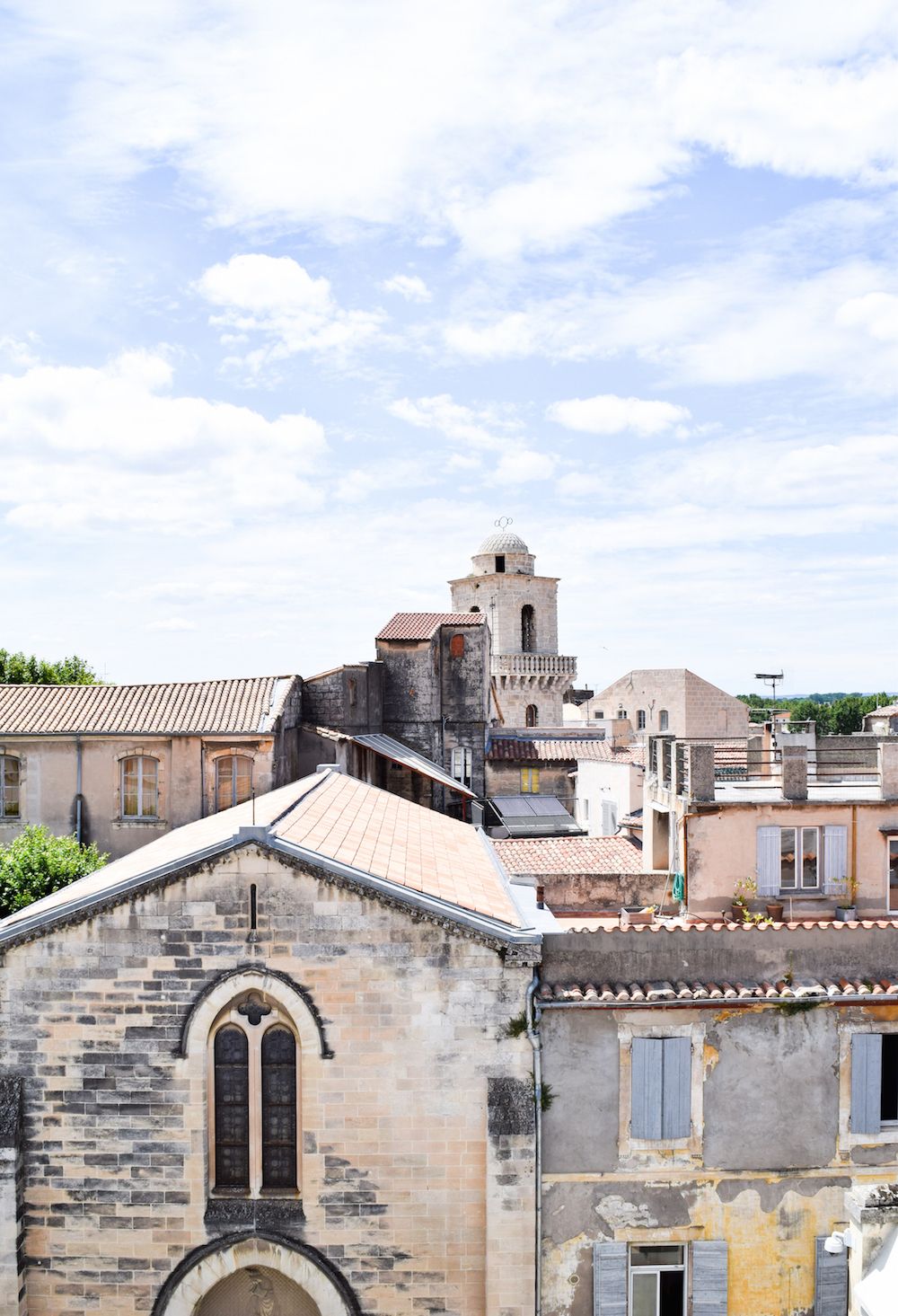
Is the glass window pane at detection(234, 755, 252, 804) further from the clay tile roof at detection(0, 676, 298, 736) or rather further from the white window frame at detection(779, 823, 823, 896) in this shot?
the white window frame at detection(779, 823, 823, 896)

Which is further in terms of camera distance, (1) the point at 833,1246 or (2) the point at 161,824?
(2) the point at 161,824

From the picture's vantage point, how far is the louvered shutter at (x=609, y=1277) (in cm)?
1502

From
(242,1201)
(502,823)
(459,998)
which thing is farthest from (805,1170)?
(502,823)

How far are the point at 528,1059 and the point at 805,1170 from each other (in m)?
4.76

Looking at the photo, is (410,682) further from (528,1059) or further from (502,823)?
(528,1059)

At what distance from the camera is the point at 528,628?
7250 centimetres

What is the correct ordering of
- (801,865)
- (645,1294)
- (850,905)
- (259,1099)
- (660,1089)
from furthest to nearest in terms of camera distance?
(801,865)
(850,905)
(645,1294)
(660,1089)
(259,1099)

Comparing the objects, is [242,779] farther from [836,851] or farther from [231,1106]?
[836,851]

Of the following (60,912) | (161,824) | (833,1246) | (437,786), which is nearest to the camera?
(833,1246)

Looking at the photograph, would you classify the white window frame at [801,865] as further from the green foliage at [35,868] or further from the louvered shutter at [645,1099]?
the green foliage at [35,868]

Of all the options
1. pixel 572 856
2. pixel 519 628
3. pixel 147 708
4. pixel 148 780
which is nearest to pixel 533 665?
pixel 519 628

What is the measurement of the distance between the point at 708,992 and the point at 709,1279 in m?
4.39

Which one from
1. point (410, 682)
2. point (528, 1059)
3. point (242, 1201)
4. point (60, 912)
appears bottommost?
point (242, 1201)

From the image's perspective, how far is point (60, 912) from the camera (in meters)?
14.7
